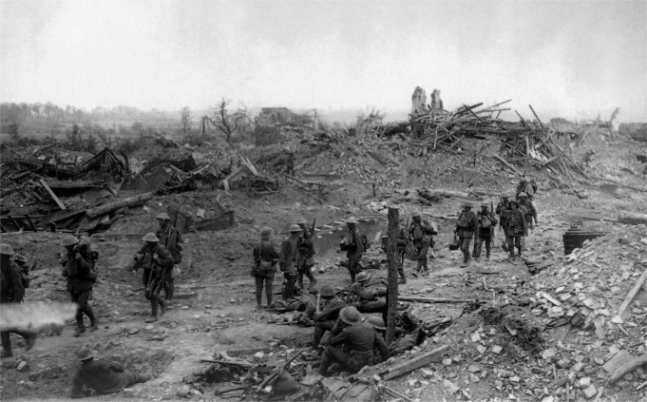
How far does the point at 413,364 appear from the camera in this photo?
6.12 meters

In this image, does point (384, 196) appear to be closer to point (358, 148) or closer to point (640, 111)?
point (358, 148)

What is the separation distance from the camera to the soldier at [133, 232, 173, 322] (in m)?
8.65

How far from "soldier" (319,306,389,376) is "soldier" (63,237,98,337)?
386 cm

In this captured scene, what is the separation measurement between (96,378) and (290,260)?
410 centimetres

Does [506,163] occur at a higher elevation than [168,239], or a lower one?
higher

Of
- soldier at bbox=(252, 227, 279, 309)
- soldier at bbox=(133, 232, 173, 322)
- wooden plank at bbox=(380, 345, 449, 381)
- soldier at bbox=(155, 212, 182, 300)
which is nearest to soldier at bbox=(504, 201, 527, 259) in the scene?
soldier at bbox=(252, 227, 279, 309)

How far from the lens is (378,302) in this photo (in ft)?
26.3

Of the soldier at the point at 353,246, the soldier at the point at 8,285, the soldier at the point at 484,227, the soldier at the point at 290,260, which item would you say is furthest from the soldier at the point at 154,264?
the soldier at the point at 484,227

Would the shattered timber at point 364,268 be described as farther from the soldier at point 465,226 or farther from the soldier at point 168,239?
the soldier at point 465,226

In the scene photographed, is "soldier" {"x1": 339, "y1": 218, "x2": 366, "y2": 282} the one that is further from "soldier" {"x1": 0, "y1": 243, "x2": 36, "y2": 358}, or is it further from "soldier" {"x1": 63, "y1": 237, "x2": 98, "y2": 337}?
"soldier" {"x1": 0, "y1": 243, "x2": 36, "y2": 358}

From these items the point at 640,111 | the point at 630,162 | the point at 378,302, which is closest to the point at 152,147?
the point at 378,302

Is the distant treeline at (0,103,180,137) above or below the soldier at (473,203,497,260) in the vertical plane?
above

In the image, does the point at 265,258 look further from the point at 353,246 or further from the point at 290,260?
the point at 353,246

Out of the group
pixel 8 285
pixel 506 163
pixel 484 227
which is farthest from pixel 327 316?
pixel 506 163
